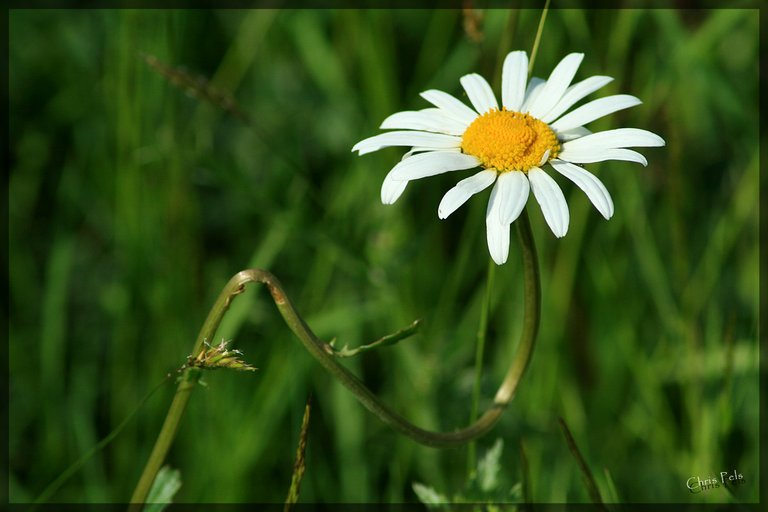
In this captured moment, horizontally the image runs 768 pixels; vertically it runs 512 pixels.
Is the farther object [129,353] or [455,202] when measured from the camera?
[129,353]

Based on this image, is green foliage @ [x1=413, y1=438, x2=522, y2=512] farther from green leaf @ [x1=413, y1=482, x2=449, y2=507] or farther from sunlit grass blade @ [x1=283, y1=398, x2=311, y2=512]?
sunlit grass blade @ [x1=283, y1=398, x2=311, y2=512]

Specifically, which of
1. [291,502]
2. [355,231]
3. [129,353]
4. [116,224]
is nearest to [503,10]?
[355,231]

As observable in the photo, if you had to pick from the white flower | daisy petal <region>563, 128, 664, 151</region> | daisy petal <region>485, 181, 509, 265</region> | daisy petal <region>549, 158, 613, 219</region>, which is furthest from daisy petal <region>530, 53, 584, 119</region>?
daisy petal <region>485, 181, 509, 265</region>

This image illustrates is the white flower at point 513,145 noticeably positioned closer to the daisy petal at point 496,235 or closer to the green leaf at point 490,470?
the daisy petal at point 496,235

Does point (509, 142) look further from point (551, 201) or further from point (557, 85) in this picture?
point (557, 85)

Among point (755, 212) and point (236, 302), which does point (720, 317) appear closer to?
point (755, 212)

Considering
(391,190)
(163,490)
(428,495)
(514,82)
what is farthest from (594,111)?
(163,490)

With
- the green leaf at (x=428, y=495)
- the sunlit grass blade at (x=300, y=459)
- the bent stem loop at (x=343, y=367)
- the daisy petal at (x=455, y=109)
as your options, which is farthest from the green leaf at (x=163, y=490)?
the daisy petal at (x=455, y=109)
